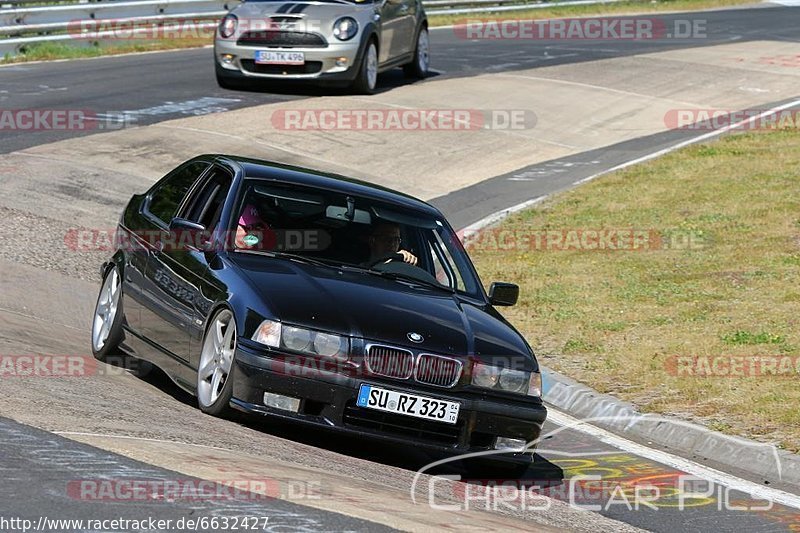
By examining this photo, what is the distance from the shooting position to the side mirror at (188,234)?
8.59 meters

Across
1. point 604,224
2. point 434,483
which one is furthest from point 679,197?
point 434,483

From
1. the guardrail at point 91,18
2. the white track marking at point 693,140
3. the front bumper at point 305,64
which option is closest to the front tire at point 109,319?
the white track marking at point 693,140

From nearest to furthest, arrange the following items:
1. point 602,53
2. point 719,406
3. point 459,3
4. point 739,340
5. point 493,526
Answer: point 493,526, point 719,406, point 739,340, point 602,53, point 459,3

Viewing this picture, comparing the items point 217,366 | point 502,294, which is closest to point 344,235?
point 502,294

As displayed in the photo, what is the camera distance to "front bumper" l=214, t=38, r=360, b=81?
21672 millimetres

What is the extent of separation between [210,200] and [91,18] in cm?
1961

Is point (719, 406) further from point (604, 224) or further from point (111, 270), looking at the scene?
point (604, 224)

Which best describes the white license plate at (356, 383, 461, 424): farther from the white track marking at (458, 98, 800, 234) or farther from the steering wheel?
the white track marking at (458, 98, 800, 234)

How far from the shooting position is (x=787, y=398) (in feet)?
31.2

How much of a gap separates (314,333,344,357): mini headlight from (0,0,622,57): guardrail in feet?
65.0

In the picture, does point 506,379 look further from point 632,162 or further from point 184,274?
point 632,162

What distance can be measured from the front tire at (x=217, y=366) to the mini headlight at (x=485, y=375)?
127 cm

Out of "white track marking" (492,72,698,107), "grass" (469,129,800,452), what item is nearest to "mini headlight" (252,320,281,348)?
"grass" (469,129,800,452)

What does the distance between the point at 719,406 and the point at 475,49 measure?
2200 cm
